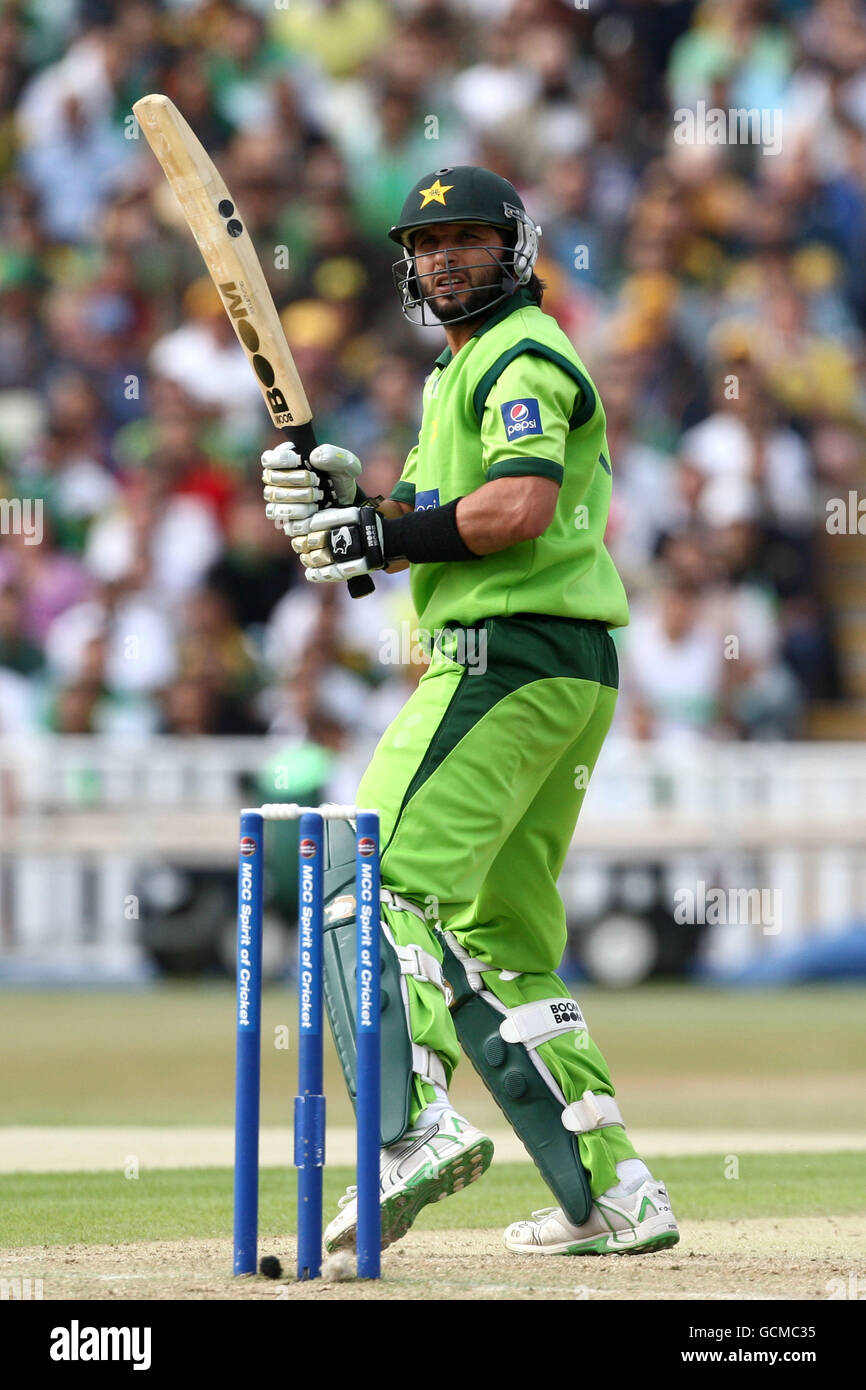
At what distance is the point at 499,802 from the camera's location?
4.31m

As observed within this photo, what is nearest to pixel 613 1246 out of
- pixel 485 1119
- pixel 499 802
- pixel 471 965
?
pixel 471 965

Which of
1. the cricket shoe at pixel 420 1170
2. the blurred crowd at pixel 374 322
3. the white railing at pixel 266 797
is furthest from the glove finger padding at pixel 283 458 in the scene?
the white railing at pixel 266 797

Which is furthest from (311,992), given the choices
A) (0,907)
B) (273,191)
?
(273,191)

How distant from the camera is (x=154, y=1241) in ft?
15.3

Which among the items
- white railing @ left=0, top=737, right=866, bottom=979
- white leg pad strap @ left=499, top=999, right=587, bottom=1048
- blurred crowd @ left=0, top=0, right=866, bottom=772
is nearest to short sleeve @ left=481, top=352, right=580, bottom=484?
white leg pad strap @ left=499, top=999, right=587, bottom=1048

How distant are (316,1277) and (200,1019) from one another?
21.5 ft

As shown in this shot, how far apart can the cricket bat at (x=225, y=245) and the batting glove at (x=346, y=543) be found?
5.2 inches

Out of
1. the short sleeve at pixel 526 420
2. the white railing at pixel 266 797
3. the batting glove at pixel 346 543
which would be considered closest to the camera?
the short sleeve at pixel 526 420

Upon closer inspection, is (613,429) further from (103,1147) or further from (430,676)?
(430,676)

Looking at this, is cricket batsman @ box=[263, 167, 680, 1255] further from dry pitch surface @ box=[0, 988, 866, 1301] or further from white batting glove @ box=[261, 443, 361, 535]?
dry pitch surface @ box=[0, 988, 866, 1301]

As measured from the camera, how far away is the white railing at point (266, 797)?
12.1 meters

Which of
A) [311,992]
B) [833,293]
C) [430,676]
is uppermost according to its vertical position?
[833,293]

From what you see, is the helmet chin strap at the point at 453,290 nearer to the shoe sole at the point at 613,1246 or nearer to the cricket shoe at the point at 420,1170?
the cricket shoe at the point at 420,1170

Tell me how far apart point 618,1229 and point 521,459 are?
1.69m
